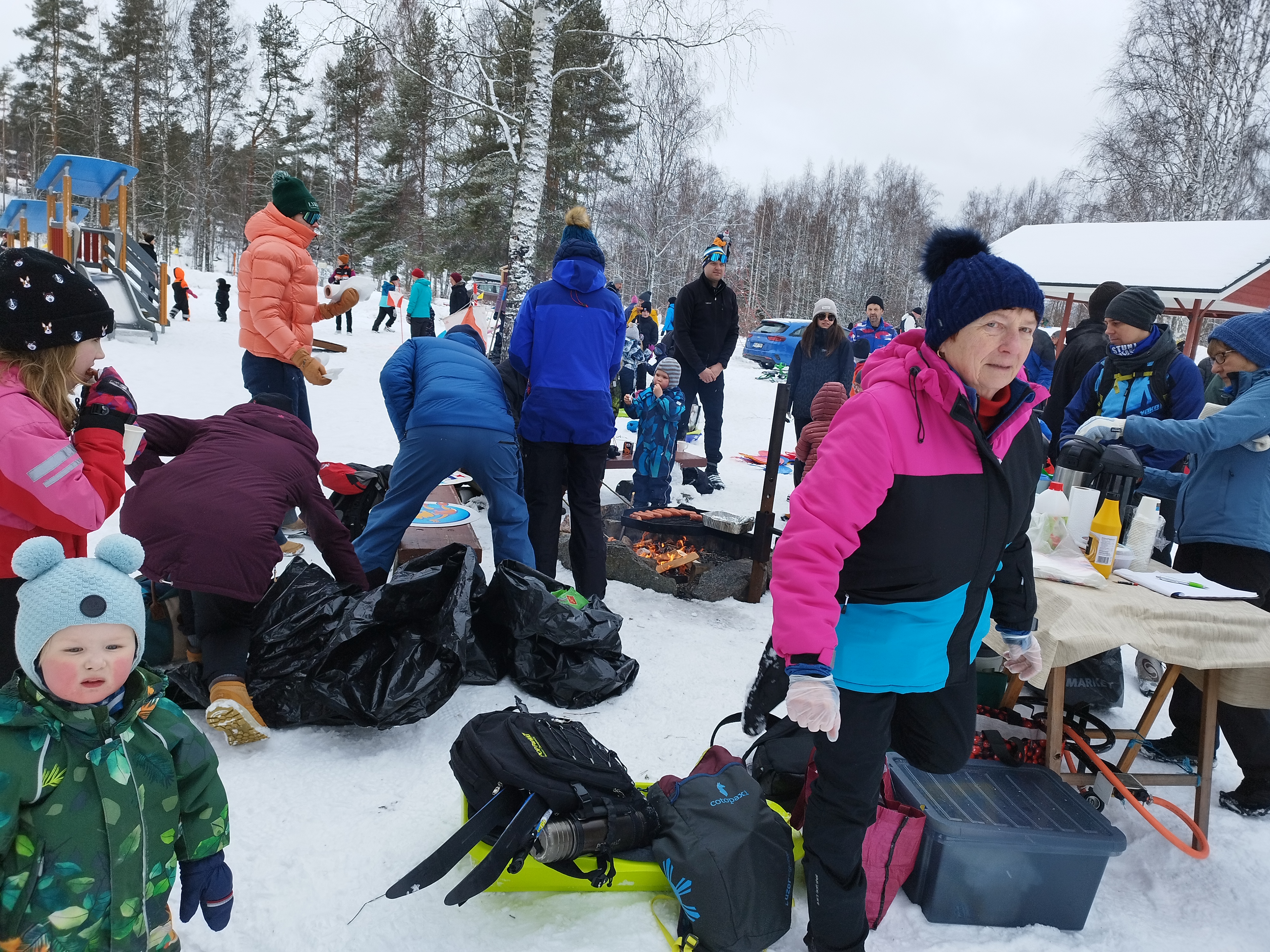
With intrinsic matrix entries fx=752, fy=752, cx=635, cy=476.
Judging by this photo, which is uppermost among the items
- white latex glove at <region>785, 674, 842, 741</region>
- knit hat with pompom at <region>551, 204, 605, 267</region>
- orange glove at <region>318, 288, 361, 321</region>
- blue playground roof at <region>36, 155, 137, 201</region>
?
blue playground roof at <region>36, 155, 137, 201</region>

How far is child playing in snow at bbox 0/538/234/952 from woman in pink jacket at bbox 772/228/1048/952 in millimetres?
1318

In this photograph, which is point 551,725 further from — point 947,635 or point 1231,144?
point 1231,144

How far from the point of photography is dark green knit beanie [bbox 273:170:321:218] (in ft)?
14.7

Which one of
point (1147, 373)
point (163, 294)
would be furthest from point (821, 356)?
point (163, 294)

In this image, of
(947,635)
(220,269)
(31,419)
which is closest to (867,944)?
(947,635)

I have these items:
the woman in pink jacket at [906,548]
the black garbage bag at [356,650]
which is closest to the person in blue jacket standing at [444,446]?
the black garbage bag at [356,650]

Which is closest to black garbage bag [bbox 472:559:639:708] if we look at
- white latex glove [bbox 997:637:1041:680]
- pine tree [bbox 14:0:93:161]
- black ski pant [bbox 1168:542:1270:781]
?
white latex glove [bbox 997:637:1041:680]

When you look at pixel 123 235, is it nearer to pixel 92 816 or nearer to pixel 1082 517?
pixel 92 816

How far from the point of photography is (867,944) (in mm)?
2158

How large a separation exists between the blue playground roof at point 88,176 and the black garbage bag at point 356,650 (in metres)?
12.9

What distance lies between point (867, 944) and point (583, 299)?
120 inches

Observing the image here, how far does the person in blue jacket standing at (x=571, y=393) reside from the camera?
12.8ft

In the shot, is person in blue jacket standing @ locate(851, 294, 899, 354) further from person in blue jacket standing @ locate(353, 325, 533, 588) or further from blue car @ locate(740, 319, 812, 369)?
person in blue jacket standing @ locate(353, 325, 533, 588)

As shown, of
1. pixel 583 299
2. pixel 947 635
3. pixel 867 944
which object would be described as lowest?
Result: pixel 867 944
